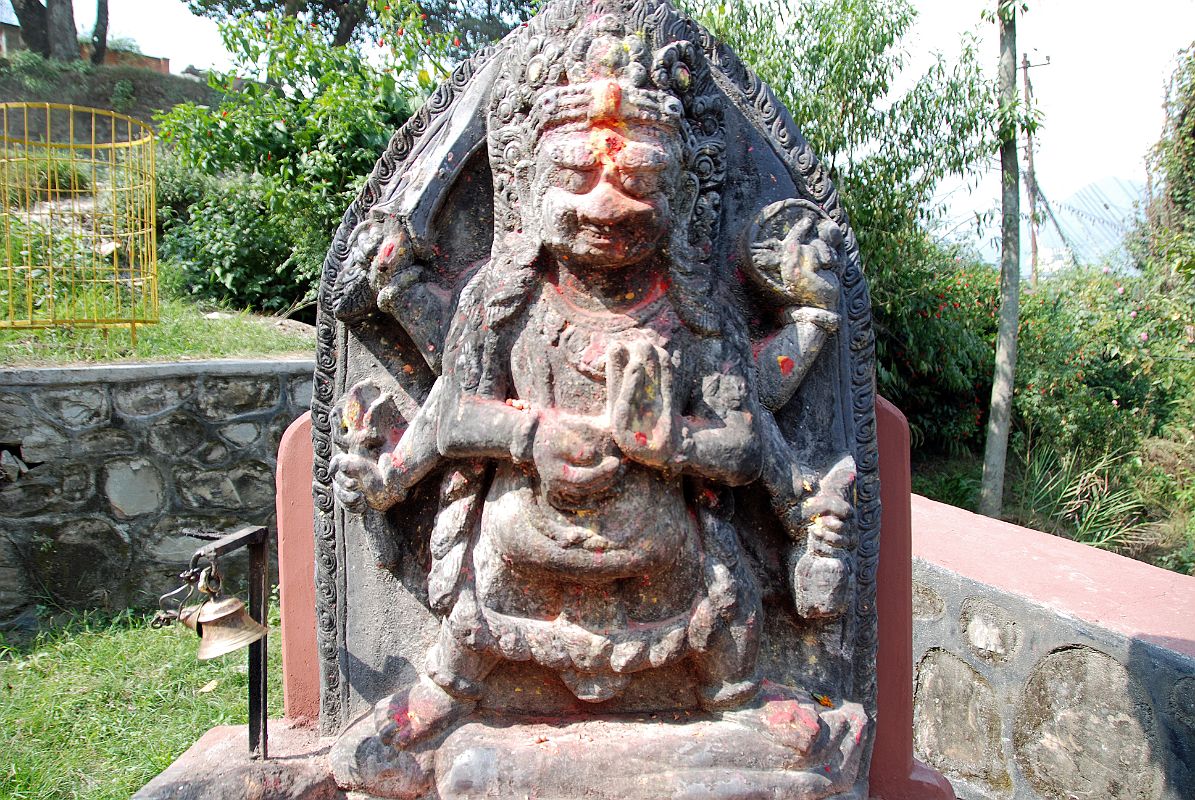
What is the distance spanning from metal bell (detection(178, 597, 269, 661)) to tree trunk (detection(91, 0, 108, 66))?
1893 cm

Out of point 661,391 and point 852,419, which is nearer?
point 661,391

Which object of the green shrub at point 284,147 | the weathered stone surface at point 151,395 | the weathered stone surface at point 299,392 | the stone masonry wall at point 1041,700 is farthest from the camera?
the green shrub at point 284,147

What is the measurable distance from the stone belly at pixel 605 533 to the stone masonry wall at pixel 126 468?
3.47 meters

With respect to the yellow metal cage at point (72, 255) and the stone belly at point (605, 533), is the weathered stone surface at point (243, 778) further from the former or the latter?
the yellow metal cage at point (72, 255)

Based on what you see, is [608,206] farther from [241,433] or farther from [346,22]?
[346,22]

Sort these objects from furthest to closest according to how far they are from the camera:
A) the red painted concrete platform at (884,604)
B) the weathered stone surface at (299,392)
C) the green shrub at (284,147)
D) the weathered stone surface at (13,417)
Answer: the green shrub at (284,147)
the weathered stone surface at (299,392)
the weathered stone surface at (13,417)
the red painted concrete platform at (884,604)

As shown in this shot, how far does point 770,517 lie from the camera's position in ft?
5.98

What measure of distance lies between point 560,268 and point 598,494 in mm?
465

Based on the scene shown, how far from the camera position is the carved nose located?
1534mm

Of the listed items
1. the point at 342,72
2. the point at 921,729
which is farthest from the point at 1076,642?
the point at 342,72

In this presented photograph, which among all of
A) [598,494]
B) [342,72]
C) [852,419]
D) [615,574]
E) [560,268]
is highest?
[342,72]

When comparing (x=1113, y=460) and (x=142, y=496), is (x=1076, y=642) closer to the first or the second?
(x=142, y=496)

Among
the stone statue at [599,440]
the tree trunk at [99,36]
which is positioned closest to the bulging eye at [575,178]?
the stone statue at [599,440]

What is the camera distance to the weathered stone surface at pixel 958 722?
10.5ft
